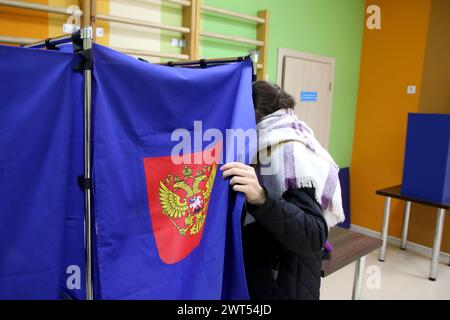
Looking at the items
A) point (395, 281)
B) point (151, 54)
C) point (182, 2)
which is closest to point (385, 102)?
point (395, 281)

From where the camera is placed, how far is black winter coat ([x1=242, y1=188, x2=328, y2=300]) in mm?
965

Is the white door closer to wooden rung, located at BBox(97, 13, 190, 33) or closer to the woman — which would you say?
wooden rung, located at BBox(97, 13, 190, 33)

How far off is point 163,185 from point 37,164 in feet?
1.01

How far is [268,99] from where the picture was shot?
3.93ft

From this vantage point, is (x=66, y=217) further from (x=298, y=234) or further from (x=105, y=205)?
(x=298, y=234)

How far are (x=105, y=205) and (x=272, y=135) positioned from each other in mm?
517

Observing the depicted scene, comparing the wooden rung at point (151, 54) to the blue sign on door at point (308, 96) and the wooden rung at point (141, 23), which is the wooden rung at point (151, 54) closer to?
the wooden rung at point (141, 23)

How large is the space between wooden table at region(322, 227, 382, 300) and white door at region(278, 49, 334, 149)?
1.48 metres

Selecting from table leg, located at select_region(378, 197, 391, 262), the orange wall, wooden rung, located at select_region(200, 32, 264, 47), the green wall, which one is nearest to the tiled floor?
table leg, located at select_region(378, 197, 391, 262)

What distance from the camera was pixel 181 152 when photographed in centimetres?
102

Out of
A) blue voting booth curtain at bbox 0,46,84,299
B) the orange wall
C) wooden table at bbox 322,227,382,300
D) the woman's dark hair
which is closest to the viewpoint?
blue voting booth curtain at bbox 0,46,84,299

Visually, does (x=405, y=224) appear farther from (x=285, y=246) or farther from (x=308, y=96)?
(x=285, y=246)

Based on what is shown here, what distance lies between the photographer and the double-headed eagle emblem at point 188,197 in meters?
1.00
